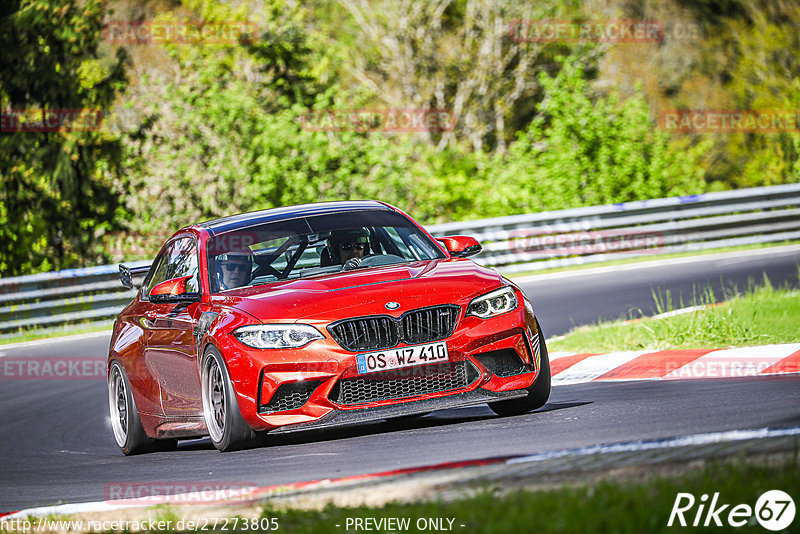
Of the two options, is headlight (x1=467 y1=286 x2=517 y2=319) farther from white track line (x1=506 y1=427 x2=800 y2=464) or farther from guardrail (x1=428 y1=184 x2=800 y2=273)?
guardrail (x1=428 y1=184 x2=800 y2=273)

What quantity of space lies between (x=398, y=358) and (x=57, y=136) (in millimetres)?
20297

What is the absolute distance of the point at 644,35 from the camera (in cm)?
4638

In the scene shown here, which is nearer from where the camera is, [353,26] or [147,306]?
[147,306]

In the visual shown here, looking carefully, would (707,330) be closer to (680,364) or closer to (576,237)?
(680,364)

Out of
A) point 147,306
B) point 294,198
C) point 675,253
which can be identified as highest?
point 147,306

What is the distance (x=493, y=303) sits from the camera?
7.45 meters

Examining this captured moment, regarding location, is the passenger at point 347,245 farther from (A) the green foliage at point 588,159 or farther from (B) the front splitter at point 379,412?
(A) the green foliage at point 588,159

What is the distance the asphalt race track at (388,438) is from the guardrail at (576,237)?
796 centimetres

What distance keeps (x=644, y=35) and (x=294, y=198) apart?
2497 cm

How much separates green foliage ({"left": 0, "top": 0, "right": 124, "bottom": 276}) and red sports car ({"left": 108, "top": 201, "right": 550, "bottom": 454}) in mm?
17624

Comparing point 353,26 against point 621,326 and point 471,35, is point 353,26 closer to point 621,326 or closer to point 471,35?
point 471,35

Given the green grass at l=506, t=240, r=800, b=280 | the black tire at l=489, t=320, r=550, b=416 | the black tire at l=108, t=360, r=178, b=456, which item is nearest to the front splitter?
the black tire at l=489, t=320, r=550, b=416

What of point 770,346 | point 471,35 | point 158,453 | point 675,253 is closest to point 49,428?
point 158,453

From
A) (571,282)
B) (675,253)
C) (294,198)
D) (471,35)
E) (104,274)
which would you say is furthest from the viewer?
(471,35)
